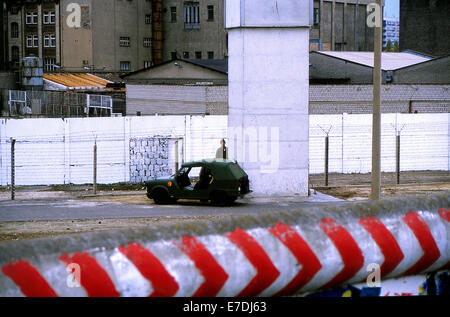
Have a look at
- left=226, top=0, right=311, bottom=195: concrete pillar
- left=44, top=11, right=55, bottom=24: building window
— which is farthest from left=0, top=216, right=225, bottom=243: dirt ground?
left=44, top=11, right=55, bottom=24: building window

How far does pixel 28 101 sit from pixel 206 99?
1454 cm

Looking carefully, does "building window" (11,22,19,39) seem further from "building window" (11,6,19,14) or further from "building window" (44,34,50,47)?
"building window" (44,34,50,47)

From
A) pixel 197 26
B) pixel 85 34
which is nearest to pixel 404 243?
pixel 85 34

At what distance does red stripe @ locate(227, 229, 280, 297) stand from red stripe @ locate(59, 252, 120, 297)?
1.99 ft

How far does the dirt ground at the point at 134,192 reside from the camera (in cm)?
1817

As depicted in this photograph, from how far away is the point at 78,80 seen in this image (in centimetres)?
5803

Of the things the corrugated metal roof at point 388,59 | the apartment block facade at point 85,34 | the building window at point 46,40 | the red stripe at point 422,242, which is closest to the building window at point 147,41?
the apartment block facade at point 85,34

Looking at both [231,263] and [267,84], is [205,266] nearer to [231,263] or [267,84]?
[231,263]

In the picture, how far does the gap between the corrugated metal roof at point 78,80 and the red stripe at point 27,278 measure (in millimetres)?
52415

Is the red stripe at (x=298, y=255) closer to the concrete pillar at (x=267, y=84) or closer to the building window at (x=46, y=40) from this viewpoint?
the concrete pillar at (x=267, y=84)

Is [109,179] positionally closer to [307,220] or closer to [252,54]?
[252,54]

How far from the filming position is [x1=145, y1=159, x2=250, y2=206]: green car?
73.2 feet

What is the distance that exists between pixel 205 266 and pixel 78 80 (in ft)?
185
